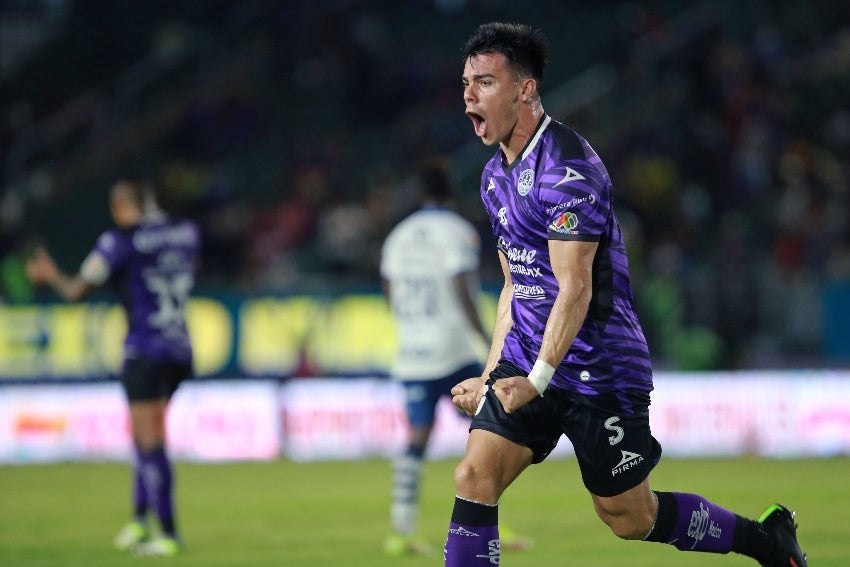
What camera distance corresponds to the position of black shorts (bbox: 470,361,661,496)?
628cm

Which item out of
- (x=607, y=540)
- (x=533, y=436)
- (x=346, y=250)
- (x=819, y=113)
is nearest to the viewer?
(x=533, y=436)

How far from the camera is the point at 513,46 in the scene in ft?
20.6

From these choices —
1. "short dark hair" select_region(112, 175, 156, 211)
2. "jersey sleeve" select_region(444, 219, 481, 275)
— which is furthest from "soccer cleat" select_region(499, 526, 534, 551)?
"short dark hair" select_region(112, 175, 156, 211)

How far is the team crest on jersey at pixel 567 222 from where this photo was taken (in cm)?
605

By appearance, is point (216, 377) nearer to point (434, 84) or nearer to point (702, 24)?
point (434, 84)

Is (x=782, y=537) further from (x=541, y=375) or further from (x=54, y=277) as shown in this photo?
(x=54, y=277)

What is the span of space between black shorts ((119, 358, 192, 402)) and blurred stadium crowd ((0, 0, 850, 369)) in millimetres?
Result: 7904

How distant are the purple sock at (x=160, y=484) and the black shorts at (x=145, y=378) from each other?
37cm

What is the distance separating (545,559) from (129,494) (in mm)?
5836

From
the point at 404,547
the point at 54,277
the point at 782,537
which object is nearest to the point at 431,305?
the point at 404,547

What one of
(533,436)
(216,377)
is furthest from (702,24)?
(533,436)

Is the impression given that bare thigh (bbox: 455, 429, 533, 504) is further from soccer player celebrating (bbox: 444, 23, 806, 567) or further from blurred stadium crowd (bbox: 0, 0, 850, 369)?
blurred stadium crowd (bbox: 0, 0, 850, 369)

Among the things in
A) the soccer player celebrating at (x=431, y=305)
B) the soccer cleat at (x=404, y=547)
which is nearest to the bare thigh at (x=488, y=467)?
the soccer cleat at (x=404, y=547)

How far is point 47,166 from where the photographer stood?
23.6m
